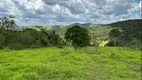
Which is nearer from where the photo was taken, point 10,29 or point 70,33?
point 70,33

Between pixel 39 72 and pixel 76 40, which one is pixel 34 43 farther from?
pixel 39 72

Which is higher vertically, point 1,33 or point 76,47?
point 1,33

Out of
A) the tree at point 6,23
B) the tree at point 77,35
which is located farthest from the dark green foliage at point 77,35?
the tree at point 6,23

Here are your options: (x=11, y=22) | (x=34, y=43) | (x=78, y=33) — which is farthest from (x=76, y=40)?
(x=11, y=22)

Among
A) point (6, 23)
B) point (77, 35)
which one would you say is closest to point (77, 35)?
point (77, 35)

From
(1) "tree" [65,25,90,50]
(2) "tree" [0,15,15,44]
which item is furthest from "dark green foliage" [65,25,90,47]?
(2) "tree" [0,15,15,44]

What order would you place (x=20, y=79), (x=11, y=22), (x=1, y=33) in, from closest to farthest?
(x=20, y=79) → (x=1, y=33) → (x=11, y=22)

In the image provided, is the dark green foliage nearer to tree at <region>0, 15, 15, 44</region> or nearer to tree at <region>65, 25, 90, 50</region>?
tree at <region>65, 25, 90, 50</region>

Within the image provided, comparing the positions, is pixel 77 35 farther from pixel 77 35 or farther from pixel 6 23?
pixel 6 23

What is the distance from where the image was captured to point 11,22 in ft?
366

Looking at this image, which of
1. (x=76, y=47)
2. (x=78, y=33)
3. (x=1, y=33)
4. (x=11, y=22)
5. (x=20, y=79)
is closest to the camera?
(x=20, y=79)

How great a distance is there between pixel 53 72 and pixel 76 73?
2.78 meters

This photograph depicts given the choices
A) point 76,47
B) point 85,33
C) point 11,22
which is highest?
point 11,22

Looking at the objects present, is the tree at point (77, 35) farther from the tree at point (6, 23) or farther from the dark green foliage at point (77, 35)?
the tree at point (6, 23)
